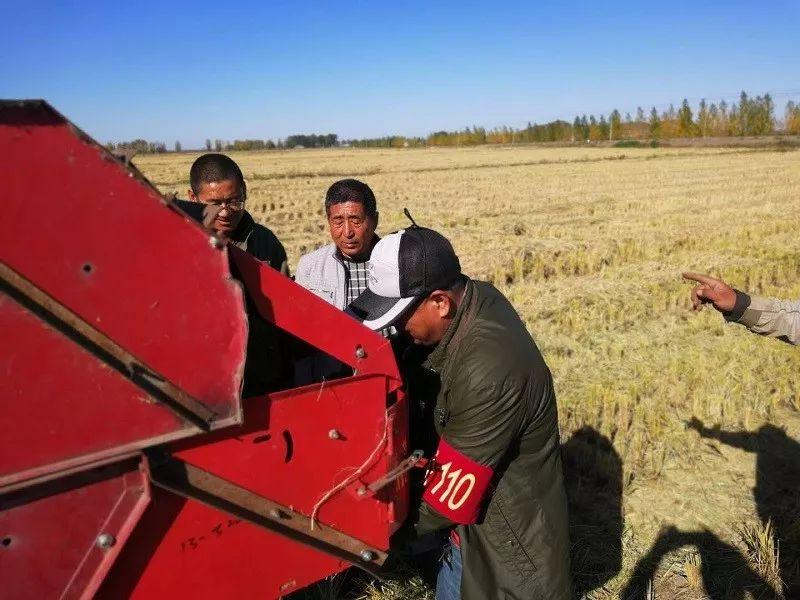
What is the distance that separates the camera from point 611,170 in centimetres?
3234

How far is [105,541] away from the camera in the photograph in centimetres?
153

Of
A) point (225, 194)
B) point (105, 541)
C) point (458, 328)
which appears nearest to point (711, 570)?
point (458, 328)

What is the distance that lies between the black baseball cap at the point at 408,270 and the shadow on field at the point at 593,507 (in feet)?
6.65

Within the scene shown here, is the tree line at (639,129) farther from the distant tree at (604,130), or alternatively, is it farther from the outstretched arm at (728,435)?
the outstretched arm at (728,435)

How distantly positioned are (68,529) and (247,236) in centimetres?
232

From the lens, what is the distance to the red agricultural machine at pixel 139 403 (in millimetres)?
1361

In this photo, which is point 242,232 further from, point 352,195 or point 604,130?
point 604,130

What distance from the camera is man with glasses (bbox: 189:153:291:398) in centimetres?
259

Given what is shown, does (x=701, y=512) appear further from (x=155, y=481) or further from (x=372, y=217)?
(x=155, y=481)

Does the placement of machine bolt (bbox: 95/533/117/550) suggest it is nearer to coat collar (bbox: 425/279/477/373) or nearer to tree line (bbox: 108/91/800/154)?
coat collar (bbox: 425/279/477/373)

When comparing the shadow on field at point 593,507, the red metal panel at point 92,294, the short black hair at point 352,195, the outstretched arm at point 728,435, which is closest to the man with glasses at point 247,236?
the short black hair at point 352,195

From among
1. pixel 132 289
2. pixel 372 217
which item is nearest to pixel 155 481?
pixel 132 289

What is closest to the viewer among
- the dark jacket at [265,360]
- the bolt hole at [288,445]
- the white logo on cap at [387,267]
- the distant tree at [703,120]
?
the bolt hole at [288,445]

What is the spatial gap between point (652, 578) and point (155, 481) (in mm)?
2852
